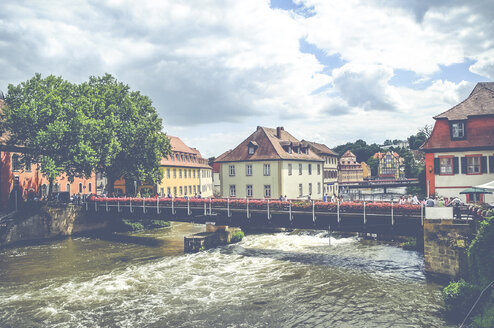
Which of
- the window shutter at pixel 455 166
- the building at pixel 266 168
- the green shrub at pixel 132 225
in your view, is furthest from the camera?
the building at pixel 266 168

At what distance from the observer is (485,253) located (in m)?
13.9

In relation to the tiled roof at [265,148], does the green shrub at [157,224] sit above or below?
below

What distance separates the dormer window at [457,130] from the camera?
32.0 metres

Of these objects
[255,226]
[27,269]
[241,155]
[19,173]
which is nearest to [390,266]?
[255,226]

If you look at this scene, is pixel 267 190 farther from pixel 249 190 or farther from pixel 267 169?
pixel 267 169

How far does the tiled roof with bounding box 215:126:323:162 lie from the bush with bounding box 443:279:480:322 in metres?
29.7

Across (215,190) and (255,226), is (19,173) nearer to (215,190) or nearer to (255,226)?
(255,226)

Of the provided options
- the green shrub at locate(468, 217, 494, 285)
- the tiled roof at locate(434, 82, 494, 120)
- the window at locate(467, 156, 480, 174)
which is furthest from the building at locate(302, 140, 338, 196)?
the green shrub at locate(468, 217, 494, 285)

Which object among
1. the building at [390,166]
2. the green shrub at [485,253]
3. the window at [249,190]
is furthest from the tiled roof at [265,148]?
the building at [390,166]

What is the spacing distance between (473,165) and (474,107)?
16.9 ft

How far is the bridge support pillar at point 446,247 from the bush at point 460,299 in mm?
3546

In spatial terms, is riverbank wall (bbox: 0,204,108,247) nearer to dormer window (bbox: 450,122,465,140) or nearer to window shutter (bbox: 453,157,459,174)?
window shutter (bbox: 453,157,459,174)

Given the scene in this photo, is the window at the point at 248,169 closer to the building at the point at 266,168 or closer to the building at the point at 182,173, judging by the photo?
the building at the point at 266,168

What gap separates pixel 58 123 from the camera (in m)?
32.8
